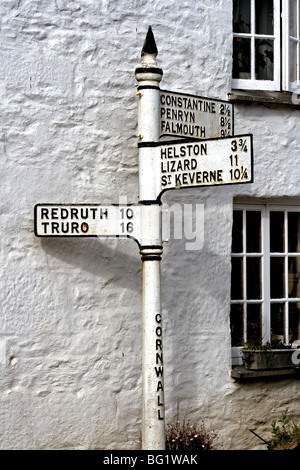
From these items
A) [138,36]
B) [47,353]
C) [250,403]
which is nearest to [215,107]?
[138,36]

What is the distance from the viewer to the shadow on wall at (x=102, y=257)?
648 centimetres

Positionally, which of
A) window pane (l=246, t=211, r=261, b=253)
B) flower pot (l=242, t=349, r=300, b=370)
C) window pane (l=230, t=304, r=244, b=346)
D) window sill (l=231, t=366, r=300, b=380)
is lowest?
window sill (l=231, t=366, r=300, b=380)

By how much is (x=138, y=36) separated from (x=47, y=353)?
8.40ft

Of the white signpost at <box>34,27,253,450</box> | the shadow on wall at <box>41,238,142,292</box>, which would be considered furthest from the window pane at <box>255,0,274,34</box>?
the shadow on wall at <box>41,238,142,292</box>

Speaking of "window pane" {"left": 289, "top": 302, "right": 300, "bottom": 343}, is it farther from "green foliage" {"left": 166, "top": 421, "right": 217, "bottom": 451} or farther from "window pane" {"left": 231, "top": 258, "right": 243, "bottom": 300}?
"green foliage" {"left": 166, "top": 421, "right": 217, "bottom": 451}

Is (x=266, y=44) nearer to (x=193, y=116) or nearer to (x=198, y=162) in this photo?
(x=193, y=116)

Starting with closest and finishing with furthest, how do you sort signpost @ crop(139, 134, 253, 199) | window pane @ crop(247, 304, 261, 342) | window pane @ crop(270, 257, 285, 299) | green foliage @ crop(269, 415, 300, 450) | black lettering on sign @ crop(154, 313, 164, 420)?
signpost @ crop(139, 134, 253, 199), black lettering on sign @ crop(154, 313, 164, 420), green foliage @ crop(269, 415, 300, 450), window pane @ crop(247, 304, 261, 342), window pane @ crop(270, 257, 285, 299)

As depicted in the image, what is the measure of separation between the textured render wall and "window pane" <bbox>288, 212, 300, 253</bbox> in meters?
0.61

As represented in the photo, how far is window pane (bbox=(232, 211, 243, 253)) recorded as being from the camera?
7566mm

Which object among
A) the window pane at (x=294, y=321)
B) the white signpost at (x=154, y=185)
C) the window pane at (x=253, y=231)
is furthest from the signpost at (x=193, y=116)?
the window pane at (x=294, y=321)

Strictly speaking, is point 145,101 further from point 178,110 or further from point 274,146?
point 274,146

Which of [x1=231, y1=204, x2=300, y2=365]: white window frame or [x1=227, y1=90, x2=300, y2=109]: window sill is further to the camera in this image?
[x1=231, y1=204, x2=300, y2=365]: white window frame

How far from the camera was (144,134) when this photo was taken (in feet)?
18.4
